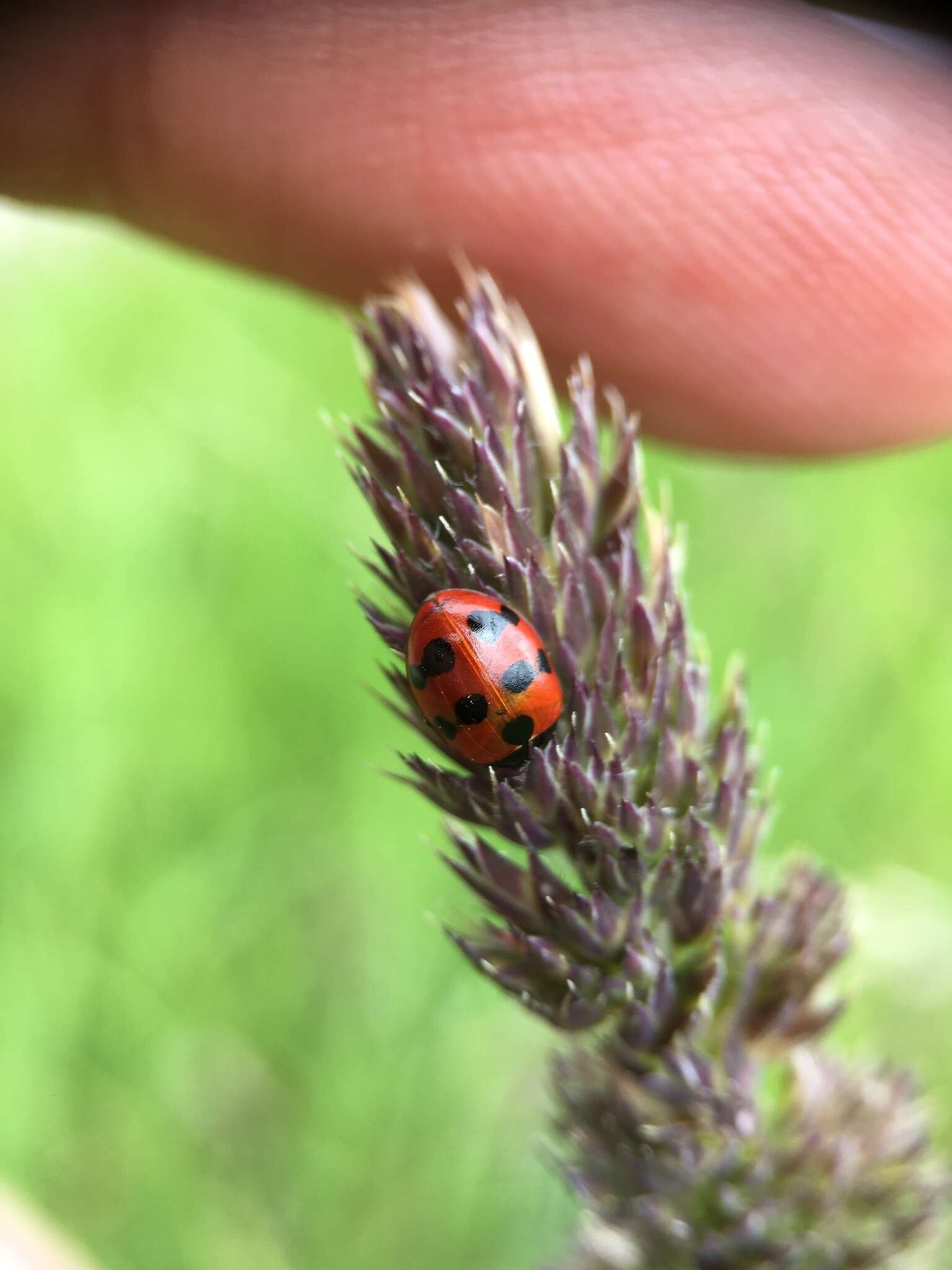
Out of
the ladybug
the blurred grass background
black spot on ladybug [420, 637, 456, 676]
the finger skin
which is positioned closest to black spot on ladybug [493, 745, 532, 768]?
the ladybug

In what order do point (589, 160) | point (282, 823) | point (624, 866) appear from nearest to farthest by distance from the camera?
point (624, 866) → point (589, 160) → point (282, 823)

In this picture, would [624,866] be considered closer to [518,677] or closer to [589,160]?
[518,677]

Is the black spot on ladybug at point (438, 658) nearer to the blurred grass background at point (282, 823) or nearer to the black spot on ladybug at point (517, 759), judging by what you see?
the black spot on ladybug at point (517, 759)

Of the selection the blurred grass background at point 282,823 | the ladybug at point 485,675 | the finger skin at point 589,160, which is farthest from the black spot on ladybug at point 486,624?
the finger skin at point 589,160

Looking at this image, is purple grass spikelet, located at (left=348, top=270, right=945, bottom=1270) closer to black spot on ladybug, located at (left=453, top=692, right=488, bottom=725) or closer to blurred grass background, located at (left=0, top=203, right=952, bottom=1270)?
black spot on ladybug, located at (left=453, top=692, right=488, bottom=725)

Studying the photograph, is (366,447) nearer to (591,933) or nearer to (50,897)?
(591,933)

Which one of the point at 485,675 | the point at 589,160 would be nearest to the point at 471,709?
the point at 485,675
